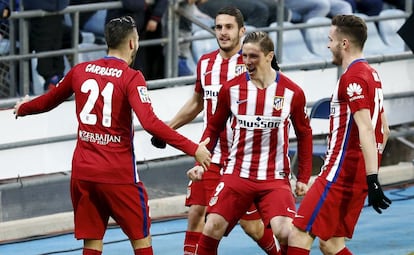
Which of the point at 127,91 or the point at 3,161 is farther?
the point at 3,161

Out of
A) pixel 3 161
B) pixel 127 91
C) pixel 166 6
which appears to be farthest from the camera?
pixel 166 6

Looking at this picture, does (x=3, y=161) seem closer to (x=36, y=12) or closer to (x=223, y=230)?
(x=36, y=12)

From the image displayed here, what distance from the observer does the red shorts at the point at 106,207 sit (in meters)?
8.43

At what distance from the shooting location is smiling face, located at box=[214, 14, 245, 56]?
9.49 m

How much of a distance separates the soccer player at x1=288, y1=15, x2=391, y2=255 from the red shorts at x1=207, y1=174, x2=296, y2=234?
1.04 feet

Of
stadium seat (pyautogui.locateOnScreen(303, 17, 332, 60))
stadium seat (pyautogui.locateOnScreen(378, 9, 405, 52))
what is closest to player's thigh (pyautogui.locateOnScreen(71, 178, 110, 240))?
stadium seat (pyautogui.locateOnScreen(303, 17, 332, 60))

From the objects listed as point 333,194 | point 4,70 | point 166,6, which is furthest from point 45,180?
point 333,194

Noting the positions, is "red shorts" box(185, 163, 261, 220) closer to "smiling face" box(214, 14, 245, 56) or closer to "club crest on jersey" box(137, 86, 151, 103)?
"smiling face" box(214, 14, 245, 56)

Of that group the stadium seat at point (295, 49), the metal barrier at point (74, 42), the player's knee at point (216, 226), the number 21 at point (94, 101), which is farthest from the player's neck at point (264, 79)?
the stadium seat at point (295, 49)

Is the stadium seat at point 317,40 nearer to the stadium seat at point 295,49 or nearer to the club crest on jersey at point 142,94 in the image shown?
the stadium seat at point 295,49

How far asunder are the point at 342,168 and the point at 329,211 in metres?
0.31

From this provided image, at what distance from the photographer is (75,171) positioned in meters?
8.47

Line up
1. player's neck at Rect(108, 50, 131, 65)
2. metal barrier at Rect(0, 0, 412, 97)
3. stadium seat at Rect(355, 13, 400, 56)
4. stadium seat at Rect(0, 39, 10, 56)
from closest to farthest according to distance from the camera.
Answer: player's neck at Rect(108, 50, 131, 65) < metal barrier at Rect(0, 0, 412, 97) < stadium seat at Rect(0, 39, 10, 56) < stadium seat at Rect(355, 13, 400, 56)

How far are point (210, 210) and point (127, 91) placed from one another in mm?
1128
